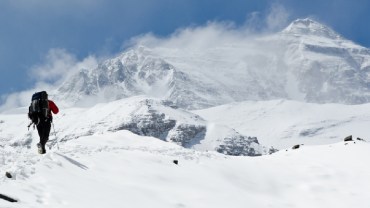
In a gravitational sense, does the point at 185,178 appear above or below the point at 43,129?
below

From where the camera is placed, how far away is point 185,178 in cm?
2328

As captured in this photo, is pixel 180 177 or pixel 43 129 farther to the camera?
pixel 43 129

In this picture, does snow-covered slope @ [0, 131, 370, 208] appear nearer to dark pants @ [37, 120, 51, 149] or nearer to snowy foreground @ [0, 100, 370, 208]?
snowy foreground @ [0, 100, 370, 208]

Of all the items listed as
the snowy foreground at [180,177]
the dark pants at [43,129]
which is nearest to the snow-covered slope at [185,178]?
the snowy foreground at [180,177]

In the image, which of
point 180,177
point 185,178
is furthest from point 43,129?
point 185,178

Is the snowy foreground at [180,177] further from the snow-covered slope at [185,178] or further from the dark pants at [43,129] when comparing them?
the dark pants at [43,129]

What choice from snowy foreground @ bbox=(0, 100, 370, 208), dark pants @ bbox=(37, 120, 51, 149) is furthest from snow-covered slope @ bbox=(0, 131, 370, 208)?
dark pants @ bbox=(37, 120, 51, 149)

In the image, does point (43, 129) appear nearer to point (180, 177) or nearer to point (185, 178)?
point (180, 177)

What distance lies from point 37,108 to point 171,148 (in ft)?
31.3

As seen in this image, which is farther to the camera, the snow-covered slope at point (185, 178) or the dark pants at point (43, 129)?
the dark pants at point (43, 129)

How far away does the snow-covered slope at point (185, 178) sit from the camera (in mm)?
16875

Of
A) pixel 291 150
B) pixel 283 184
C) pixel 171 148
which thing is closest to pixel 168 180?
pixel 283 184

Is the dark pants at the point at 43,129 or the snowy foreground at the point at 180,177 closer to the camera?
the snowy foreground at the point at 180,177

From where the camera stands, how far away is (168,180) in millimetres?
22312
